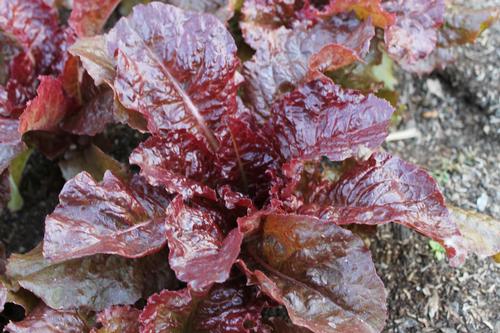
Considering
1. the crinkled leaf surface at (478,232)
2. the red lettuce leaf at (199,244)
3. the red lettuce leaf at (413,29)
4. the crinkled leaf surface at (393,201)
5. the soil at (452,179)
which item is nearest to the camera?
the red lettuce leaf at (199,244)

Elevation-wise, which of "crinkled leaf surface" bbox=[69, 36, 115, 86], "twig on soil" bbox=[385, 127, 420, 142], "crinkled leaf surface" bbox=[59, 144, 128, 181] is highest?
"crinkled leaf surface" bbox=[69, 36, 115, 86]

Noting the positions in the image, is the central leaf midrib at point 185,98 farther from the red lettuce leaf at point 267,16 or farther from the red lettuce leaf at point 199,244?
the red lettuce leaf at point 267,16

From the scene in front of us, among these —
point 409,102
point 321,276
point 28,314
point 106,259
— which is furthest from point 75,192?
point 409,102

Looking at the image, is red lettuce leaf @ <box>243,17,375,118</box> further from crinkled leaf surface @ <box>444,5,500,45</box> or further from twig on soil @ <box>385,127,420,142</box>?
twig on soil @ <box>385,127,420,142</box>

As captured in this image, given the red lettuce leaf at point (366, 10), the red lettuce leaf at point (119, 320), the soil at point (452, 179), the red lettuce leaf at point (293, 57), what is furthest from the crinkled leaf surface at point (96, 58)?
the soil at point (452, 179)

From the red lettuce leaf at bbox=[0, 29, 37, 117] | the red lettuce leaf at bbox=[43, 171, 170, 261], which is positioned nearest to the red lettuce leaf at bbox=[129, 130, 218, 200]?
the red lettuce leaf at bbox=[43, 171, 170, 261]

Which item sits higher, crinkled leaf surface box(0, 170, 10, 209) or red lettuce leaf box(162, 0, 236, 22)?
red lettuce leaf box(162, 0, 236, 22)

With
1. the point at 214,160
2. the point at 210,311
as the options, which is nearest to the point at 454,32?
the point at 214,160
